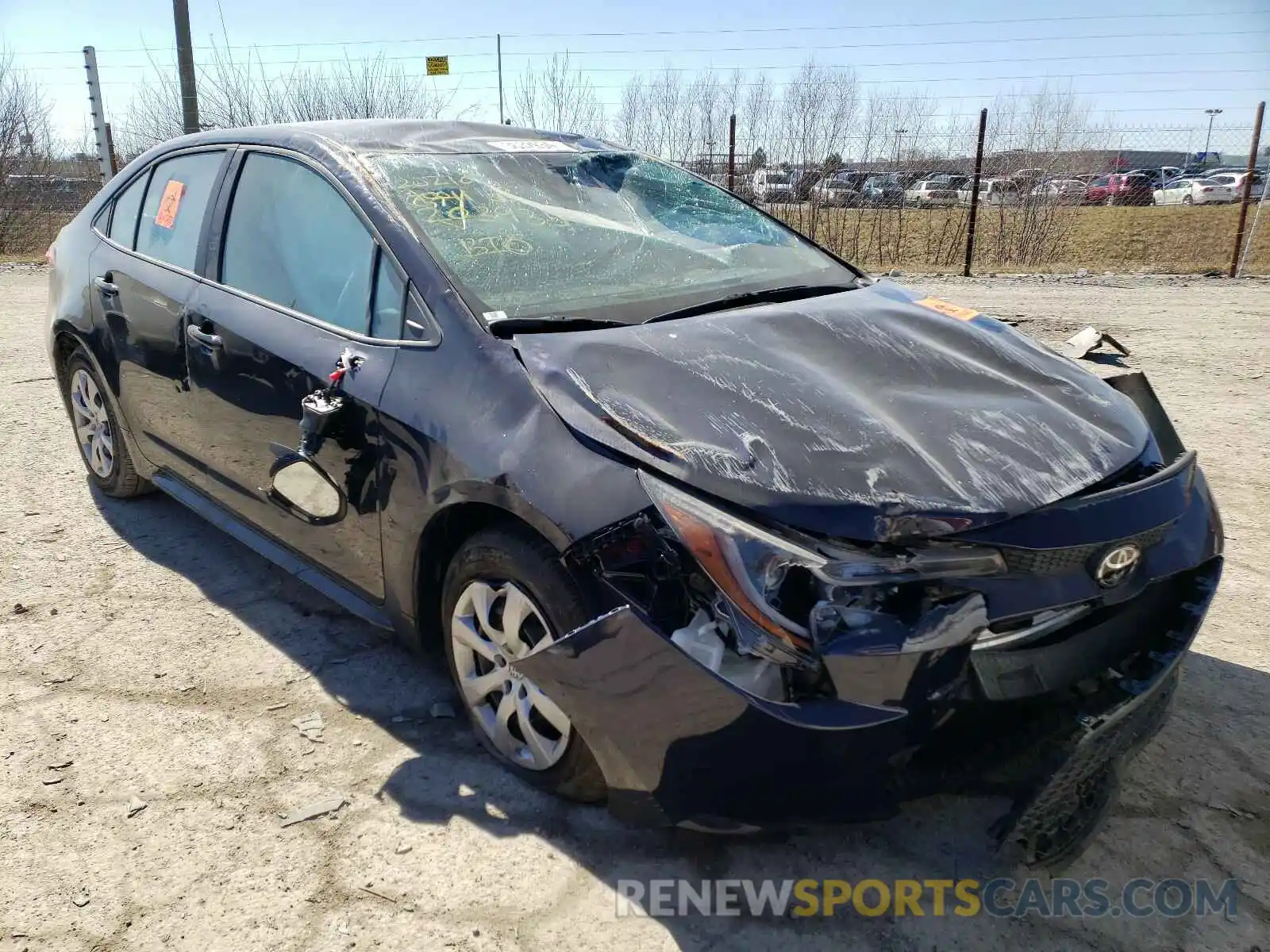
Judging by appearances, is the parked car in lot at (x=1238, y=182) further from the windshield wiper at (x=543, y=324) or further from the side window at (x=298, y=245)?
the side window at (x=298, y=245)

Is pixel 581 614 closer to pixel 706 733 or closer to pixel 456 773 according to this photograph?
pixel 706 733

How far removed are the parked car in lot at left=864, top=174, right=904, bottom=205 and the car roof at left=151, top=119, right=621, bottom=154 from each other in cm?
1127

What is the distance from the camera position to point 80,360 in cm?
444

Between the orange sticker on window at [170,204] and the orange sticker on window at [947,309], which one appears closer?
the orange sticker on window at [947,309]

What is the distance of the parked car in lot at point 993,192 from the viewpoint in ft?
44.2

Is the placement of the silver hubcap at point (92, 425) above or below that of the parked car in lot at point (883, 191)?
below

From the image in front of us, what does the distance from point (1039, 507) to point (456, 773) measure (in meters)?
1.66

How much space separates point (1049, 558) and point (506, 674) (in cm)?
135

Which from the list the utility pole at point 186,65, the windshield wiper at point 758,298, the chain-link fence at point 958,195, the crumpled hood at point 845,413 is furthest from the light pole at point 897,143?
the crumpled hood at point 845,413

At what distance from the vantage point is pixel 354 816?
2492 millimetres

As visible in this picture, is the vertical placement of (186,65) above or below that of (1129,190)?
above

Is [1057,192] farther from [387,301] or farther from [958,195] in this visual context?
[387,301]

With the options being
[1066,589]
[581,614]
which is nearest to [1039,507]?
[1066,589]

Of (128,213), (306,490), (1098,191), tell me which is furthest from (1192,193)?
(306,490)
